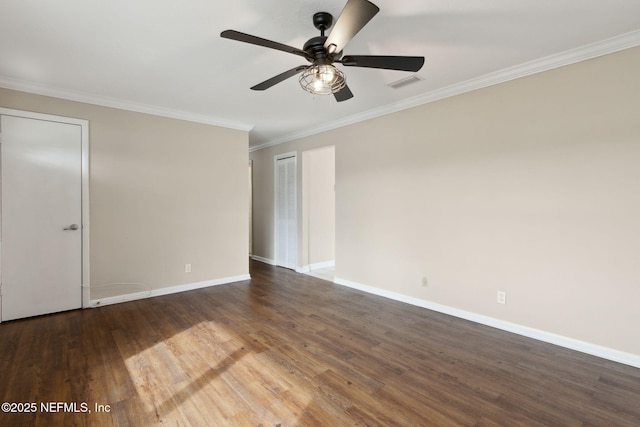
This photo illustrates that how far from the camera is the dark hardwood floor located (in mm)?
1810

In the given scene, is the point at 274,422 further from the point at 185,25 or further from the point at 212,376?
the point at 185,25

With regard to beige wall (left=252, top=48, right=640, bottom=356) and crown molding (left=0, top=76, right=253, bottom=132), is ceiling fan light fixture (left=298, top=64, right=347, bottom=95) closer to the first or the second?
beige wall (left=252, top=48, right=640, bottom=356)

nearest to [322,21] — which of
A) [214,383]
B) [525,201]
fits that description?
Answer: [525,201]

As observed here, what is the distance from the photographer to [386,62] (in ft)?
6.60

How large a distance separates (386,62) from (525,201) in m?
2.00

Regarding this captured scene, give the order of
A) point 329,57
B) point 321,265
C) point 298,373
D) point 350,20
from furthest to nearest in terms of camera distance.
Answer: point 321,265
point 298,373
point 329,57
point 350,20

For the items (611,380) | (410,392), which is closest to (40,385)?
(410,392)

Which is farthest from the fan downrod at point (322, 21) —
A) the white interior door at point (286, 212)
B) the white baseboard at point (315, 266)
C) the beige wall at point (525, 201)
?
the white baseboard at point (315, 266)

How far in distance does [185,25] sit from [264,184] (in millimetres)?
4226

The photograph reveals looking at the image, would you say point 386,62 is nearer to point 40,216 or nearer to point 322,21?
point 322,21

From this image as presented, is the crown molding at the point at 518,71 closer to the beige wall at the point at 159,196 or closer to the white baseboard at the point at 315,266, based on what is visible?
the beige wall at the point at 159,196

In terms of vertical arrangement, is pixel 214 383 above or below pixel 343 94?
below

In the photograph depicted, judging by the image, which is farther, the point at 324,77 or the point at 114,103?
the point at 114,103

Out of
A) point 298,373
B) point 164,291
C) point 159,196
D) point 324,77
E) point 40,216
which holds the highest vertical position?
point 324,77
